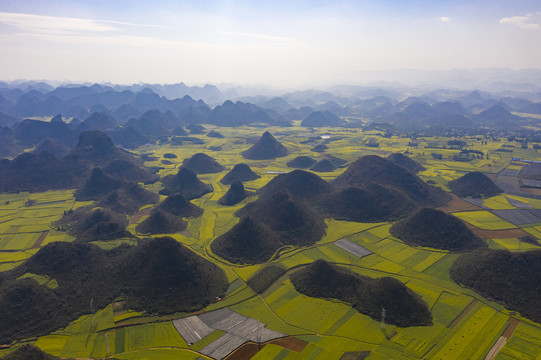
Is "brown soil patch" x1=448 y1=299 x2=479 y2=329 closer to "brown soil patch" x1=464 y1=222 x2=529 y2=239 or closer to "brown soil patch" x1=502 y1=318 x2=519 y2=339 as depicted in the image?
"brown soil patch" x1=502 y1=318 x2=519 y2=339

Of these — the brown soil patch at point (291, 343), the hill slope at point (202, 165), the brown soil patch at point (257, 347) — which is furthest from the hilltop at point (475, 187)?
the hill slope at point (202, 165)

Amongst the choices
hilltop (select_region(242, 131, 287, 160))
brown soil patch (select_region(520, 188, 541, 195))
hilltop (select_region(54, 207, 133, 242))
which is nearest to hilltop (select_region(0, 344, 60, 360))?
hilltop (select_region(54, 207, 133, 242))

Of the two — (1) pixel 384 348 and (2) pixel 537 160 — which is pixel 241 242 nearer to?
(1) pixel 384 348

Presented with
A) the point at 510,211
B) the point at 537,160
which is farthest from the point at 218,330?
the point at 537,160

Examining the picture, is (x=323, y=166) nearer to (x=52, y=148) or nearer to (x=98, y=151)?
(x=98, y=151)

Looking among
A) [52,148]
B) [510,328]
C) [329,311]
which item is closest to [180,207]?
[329,311]
